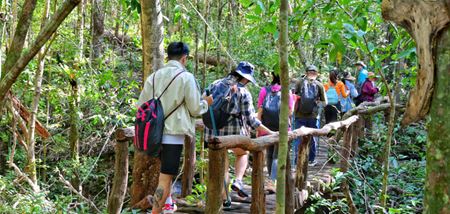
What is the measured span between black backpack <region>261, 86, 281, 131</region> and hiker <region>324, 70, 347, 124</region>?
9.69ft

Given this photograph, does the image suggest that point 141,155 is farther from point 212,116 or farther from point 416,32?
point 416,32

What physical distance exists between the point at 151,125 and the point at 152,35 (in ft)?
3.36

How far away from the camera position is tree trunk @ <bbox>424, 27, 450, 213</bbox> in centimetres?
196

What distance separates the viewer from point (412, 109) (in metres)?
2.25

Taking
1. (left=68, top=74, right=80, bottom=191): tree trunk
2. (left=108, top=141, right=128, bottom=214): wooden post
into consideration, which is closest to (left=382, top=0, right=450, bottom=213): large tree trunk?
(left=108, top=141, right=128, bottom=214): wooden post

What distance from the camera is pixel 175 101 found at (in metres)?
3.93

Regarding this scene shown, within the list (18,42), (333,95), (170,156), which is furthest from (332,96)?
(18,42)

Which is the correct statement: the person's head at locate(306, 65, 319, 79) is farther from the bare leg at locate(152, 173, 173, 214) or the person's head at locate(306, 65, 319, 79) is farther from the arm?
the bare leg at locate(152, 173, 173, 214)

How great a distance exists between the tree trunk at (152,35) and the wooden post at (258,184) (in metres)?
1.23

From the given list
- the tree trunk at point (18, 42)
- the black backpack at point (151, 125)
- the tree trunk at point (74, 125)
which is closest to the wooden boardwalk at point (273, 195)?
the black backpack at point (151, 125)

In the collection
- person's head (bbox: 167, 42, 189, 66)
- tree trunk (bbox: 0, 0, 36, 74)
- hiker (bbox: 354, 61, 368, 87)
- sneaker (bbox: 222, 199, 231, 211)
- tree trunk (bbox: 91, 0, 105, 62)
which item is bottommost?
sneaker (bbox: 222, 199, 231, 211)

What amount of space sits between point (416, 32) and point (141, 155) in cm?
312

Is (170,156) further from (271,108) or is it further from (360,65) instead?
(360,65)

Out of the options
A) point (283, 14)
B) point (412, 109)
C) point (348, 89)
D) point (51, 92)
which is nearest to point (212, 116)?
point (283, 14)
